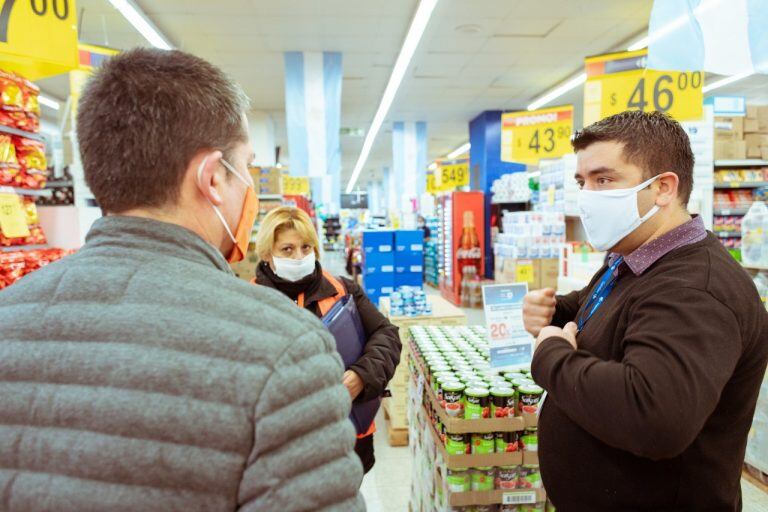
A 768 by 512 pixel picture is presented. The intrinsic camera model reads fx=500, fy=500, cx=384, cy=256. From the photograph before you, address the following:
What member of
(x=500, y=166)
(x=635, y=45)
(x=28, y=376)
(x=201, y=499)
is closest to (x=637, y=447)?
(x=201, y=499)

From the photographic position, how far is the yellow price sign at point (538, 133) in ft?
27.9

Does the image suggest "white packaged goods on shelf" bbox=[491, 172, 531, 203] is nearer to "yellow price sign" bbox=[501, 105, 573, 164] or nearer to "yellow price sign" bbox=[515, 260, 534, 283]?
"yellow price sign" bbox=[501, 105, 573, 164]

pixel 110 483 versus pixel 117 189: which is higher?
pixel 117 189

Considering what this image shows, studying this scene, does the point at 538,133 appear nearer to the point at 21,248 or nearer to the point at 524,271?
the point at 524,271

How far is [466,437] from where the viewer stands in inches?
84.8

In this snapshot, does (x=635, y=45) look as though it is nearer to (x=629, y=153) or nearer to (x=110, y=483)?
(x=629, y=153)

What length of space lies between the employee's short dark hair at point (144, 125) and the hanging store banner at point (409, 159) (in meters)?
13.6

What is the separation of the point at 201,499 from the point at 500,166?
12860mm

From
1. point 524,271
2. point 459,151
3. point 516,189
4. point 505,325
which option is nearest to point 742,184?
point 524,271

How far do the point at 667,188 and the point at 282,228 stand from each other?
5.86 feet

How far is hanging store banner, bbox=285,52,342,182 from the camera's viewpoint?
8109 millimetres

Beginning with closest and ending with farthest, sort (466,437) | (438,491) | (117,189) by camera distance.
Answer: (117,189)
(466,437)
(438,491)

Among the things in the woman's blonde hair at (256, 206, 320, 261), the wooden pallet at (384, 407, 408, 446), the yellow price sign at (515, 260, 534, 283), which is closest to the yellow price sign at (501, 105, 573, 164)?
the yellow price sign at (515, 260, 534, 283)

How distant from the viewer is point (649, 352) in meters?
1.15
